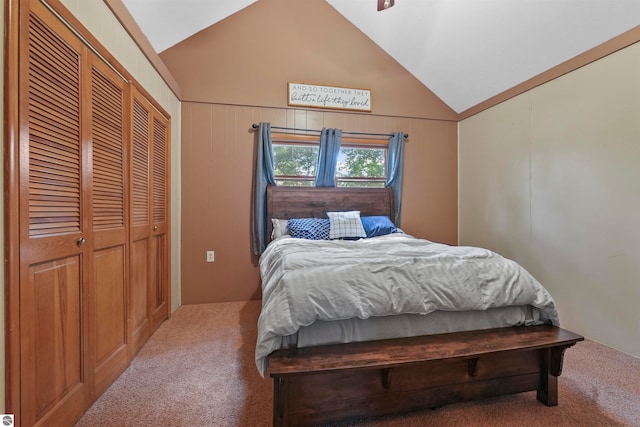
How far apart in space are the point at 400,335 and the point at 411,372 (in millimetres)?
162

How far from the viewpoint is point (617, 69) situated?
2004mm

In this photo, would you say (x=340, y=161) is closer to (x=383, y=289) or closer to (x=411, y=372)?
(x=383, y=289)

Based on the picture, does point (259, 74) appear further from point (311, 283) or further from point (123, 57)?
point (311, 283)

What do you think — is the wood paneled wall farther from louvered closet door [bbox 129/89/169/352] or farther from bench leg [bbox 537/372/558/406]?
bench leg [bbox 537/372/558/406]

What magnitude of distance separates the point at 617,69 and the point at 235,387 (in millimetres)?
3340

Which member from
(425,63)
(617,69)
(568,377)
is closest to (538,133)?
(617,69)

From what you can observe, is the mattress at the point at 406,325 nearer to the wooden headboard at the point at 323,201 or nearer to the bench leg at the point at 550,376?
the bench leg at the point at 550,376

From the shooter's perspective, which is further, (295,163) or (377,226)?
(295,163)

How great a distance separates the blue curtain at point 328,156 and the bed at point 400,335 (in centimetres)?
167

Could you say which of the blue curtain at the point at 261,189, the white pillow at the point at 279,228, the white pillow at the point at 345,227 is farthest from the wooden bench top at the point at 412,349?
the blue curtain at the point at 261,189

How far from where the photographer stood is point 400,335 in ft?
4.53

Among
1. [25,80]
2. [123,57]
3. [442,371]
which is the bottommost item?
[442,371]

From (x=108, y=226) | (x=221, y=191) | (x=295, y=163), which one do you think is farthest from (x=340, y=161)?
(x=108, y=226)

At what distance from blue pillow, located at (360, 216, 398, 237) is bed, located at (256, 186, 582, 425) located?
129 centimetres
